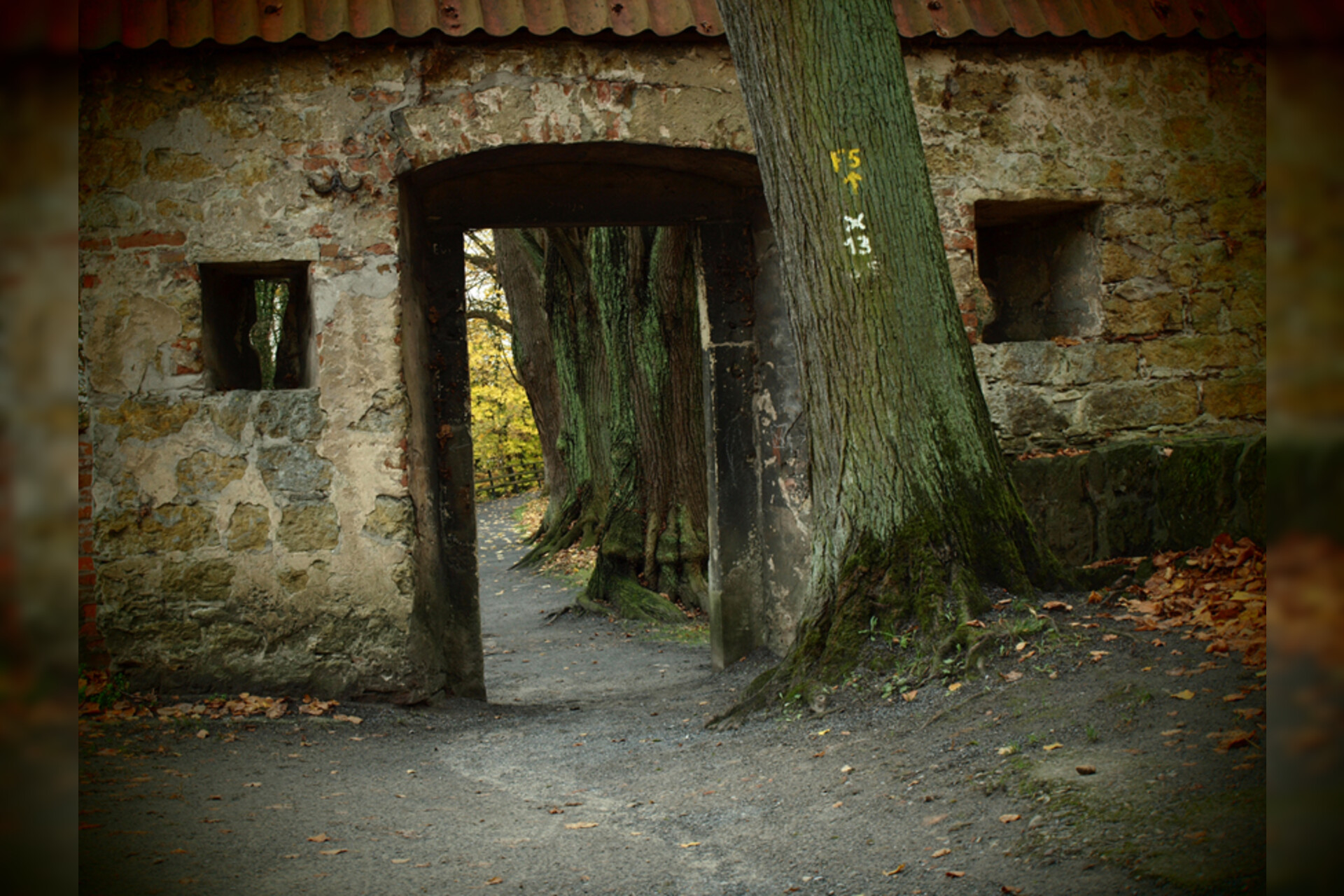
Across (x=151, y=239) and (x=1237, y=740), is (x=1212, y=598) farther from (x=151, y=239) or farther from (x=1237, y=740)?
(x=151, y=239)

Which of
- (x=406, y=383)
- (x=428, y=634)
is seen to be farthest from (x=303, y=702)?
(x=406, y=383)

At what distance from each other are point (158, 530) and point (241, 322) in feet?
4.47

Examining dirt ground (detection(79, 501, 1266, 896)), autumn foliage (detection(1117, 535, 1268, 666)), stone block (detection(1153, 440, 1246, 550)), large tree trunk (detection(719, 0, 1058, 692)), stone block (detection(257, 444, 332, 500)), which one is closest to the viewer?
dirt ground (detection(79, 501, 1266, 896))

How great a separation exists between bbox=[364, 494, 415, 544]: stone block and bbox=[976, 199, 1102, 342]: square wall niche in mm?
3614

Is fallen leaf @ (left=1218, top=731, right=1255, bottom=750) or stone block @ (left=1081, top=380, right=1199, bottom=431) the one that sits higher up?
stone block @ (left=1081, top=380, right=1199, bottom=431)

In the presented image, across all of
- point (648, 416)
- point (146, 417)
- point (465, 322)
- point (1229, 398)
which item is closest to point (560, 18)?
point (465, 322)

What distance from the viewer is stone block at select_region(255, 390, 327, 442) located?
4.79 metres

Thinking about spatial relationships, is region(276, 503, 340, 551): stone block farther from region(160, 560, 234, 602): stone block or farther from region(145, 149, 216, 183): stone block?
region(145, 149, 216, 183): stone block

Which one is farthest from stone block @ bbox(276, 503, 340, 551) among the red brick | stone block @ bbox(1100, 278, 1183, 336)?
stone block @ bbox(1100, 278, 1183, 336)

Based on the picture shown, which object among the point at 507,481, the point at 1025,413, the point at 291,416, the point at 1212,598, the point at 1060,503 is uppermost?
the point at 291,416

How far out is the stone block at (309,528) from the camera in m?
4.80

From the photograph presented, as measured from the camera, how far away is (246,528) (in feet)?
15.7

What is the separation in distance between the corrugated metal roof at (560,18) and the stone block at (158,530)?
2.32 meters

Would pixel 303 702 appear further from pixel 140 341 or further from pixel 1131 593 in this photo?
pixel 1131 593
